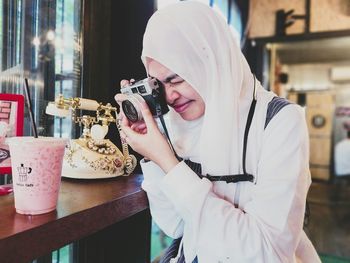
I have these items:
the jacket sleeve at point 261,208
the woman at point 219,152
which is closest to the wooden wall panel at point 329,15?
the woman at point 219,152

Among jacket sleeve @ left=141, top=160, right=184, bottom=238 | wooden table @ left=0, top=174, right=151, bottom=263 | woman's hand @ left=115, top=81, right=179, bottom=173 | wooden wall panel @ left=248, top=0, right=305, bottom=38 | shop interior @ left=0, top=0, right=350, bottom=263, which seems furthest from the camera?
wooden wall panel @ left=248, top=0, right=305, bottom=38

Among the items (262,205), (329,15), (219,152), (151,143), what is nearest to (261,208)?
(262,205)

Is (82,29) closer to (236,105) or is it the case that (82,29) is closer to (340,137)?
(236,105)

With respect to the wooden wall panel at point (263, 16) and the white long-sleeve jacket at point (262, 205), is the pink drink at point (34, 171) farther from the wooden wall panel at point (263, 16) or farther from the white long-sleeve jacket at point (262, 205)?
the wooden wall panel at point (263, 16)

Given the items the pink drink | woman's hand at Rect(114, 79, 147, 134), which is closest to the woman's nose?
woman's hand at Rect(114, 79, 147, 134)

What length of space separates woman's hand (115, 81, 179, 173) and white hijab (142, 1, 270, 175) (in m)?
0.10

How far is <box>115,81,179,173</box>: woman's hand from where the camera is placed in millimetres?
656

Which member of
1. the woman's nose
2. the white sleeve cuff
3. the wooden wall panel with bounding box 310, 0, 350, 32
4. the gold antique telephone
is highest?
the wooden wall panel with bounding box 310, 0, 350, 32

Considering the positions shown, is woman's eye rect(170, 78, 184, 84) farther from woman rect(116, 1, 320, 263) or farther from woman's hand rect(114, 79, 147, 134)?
woman's hand rect(114, 79, 147, 134)

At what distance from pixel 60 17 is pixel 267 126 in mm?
808

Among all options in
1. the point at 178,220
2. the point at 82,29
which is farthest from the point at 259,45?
the point at 178,220

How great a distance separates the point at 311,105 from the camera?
6.08 metres

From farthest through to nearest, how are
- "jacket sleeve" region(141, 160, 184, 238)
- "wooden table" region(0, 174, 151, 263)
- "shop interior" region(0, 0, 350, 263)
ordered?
"jacket sleeve" region(141, 160, 184, 238)
"shop interior" region(0, 0, 350, 263)
"wooden table" region(0, 174, 151, 263)

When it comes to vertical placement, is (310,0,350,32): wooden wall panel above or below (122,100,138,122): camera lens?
above
